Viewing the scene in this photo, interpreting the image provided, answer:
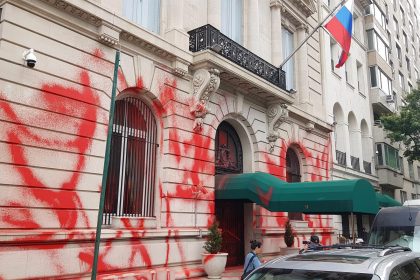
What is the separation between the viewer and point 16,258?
339 inches

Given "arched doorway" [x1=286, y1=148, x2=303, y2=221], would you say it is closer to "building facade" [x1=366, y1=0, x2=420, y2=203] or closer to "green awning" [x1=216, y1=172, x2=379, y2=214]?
"green awning" [x1=216, y1=172, x2=379, y2=214]

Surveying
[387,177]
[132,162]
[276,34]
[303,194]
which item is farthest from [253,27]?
[387,177]

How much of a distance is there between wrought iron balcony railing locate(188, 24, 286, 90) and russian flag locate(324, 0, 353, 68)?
109 inches

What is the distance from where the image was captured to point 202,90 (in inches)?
536

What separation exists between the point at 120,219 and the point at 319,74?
1628cm

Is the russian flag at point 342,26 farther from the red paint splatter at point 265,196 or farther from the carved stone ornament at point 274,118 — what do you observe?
the red paint splatter at point 265,196

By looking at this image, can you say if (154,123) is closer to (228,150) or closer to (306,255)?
(228,150)

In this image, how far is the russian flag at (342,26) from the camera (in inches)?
683

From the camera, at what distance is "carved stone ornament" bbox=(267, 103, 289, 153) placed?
1748 cm

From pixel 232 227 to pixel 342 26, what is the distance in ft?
32.3

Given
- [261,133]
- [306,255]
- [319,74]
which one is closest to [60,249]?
[306,255]

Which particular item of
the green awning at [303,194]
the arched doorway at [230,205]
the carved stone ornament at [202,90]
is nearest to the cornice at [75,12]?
the carved stone ornament at [202,90]

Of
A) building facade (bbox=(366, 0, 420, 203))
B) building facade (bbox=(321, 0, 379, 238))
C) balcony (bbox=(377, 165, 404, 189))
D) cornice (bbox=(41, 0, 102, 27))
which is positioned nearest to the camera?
cornice (bbox=(41, 0, 102, 27))

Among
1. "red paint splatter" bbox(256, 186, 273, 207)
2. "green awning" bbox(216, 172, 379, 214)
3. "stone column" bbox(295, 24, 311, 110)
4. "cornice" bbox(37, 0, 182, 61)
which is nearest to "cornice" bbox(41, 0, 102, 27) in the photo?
"cornice" bbox(37, 0, 182, 61)
